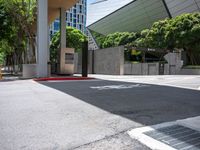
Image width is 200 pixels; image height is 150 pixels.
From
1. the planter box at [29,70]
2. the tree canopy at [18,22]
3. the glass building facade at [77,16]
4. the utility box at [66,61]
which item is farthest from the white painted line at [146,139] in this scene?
the glass building facade at [77,16]

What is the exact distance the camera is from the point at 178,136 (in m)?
4.30

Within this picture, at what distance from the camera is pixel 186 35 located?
32.8m

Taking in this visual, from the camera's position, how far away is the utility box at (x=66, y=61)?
22.7m

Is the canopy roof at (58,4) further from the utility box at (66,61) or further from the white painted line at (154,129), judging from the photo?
the white painted line at (154,129)

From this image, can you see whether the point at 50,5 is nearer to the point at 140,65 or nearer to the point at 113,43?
the point at 140,65

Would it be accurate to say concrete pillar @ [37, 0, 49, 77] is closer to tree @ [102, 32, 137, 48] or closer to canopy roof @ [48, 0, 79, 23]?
canopy roof @ [48, 0, 79, 23]

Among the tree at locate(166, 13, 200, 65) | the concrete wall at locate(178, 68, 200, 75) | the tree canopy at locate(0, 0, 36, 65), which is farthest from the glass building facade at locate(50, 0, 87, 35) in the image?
the concrete wall at locate(178, 68, 200, 75)

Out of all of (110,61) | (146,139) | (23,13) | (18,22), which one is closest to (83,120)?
(146,139)

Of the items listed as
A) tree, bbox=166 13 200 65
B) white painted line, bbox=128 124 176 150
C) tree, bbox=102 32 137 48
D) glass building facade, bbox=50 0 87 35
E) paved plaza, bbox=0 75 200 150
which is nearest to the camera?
white painted line, bbox=128 124 176 150

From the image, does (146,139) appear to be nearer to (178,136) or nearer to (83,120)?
(178,136)

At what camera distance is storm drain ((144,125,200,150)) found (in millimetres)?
3859

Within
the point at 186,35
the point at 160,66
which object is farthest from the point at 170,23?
the point at 160,66

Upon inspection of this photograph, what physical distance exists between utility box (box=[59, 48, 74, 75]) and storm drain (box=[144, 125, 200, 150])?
18.6 m

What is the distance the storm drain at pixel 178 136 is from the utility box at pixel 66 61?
18.6m
